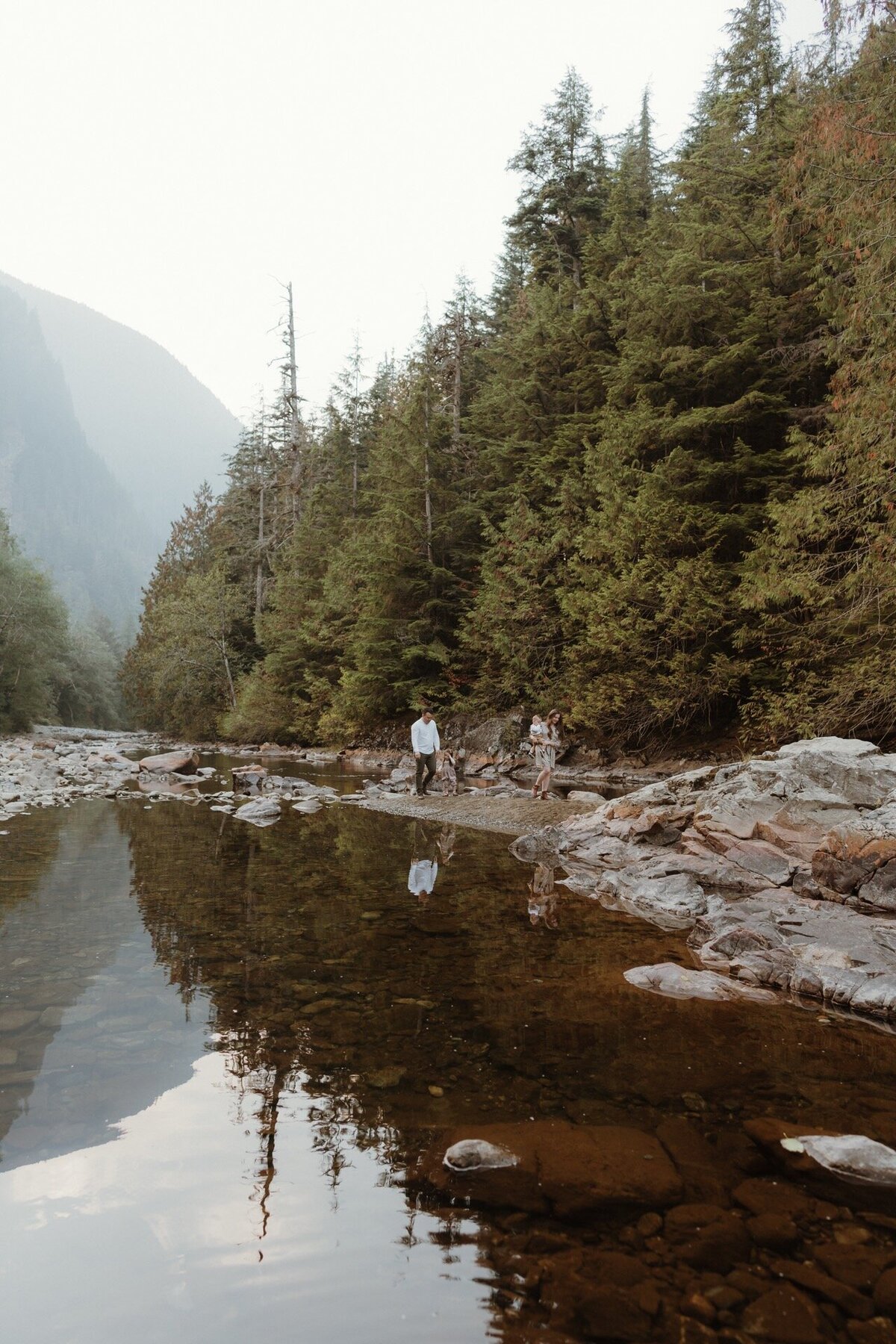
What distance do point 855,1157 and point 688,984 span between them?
225cm

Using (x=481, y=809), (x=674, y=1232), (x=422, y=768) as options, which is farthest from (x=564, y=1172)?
(x=422, y=768)

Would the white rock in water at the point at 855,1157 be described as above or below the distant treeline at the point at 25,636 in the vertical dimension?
below

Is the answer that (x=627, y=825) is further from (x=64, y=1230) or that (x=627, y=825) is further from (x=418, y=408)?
(x=418, y=408)

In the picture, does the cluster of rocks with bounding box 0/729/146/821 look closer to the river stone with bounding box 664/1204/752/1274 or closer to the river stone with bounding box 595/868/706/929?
the river stone with bounding box 595/868/706/929

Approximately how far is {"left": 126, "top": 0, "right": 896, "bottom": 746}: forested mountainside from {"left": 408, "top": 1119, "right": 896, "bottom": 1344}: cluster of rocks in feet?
38.3

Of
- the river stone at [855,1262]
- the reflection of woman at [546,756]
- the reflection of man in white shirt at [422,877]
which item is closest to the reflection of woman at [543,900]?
the reflection of man in white shirt at [422,877]

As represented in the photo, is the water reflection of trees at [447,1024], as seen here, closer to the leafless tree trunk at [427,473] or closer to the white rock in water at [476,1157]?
the white rock in water at [476,1157]

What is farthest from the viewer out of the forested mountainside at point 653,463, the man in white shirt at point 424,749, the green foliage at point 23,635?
the green foliage at point 23,635

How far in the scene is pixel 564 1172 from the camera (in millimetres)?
2898

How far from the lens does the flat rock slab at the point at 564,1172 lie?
8.96 ft

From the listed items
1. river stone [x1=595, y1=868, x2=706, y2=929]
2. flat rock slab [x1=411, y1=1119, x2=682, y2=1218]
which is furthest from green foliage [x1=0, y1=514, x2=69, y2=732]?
flat rock slab [x1=411, y1=1119, x2=682, y2=1218]

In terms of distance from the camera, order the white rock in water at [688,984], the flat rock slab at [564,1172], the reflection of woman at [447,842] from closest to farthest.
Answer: the flat rock slab at [564,1172], the white rock in water at [688,984], the reflection of woman at [447,842]

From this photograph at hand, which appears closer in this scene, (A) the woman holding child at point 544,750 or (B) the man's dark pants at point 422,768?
(A) the woman holding child at point 544,750

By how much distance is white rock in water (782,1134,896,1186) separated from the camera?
9.52 feet
